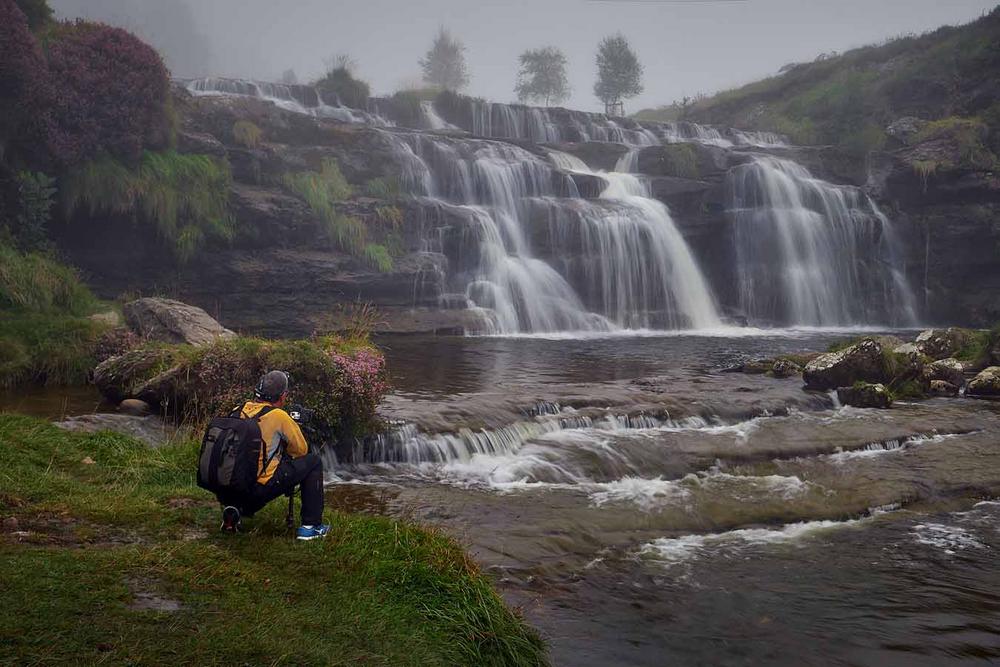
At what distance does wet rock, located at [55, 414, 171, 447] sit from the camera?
28.4 feet

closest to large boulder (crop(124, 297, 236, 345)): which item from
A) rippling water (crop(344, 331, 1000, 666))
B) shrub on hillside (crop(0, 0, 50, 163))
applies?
rippling water (crop(344, 331, 1000, 666))

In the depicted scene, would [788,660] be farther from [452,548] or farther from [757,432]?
[757,432]

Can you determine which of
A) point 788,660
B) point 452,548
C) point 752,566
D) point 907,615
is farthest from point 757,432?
point 452,548

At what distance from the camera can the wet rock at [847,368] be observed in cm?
1496

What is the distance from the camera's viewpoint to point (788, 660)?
206 inches

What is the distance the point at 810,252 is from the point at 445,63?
50471mm

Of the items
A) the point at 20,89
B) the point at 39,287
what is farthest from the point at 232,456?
the point at 20,89

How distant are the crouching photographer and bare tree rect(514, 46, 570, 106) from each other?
6966 cm

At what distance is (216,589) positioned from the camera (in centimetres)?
436

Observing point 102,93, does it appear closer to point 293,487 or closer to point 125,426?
point 125,426

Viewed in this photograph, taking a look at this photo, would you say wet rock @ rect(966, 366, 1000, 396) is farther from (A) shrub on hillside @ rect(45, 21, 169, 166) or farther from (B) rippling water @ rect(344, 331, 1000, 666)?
(A) shrub on hillside @ rect(45, 21, 169, 166)

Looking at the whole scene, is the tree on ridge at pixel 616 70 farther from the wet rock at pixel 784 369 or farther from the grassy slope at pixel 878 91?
the wet rock at pixel 784 369

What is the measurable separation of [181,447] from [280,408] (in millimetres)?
3299

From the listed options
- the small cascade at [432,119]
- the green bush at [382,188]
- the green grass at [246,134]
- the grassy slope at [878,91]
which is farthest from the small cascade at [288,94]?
the grassy slope at [878,91]
